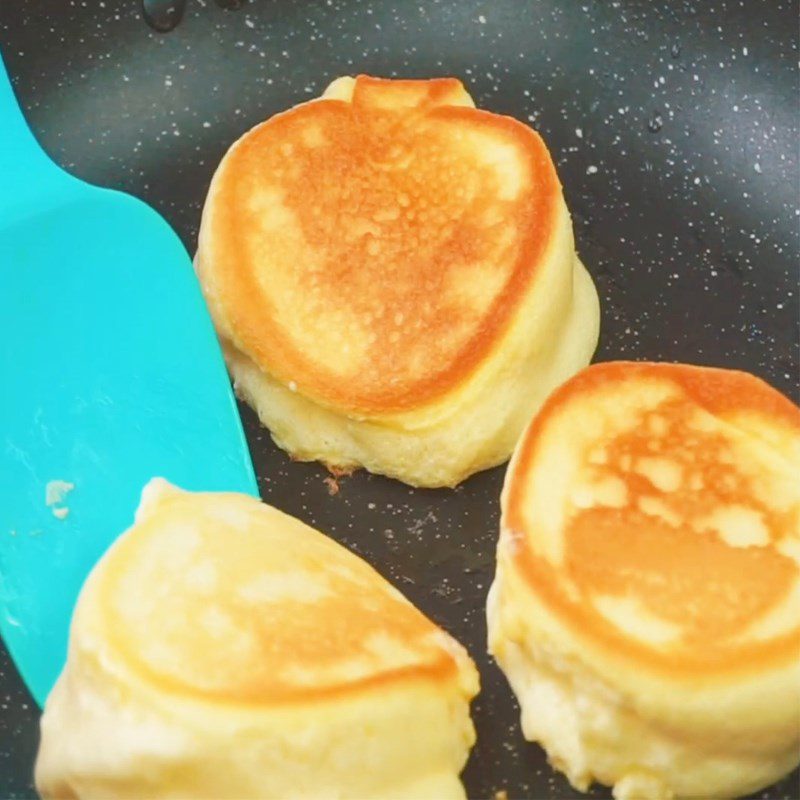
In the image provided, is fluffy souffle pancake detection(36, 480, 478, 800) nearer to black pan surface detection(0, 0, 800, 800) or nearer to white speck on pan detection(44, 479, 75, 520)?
white speck on pan detection(44, 479, 75, 520)

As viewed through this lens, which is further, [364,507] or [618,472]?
[364,507]

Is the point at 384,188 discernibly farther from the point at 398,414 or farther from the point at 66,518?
the point at 66,518

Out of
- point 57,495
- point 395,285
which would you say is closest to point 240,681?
point 57,495

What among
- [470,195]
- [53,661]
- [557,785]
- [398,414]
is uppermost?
[470,195]

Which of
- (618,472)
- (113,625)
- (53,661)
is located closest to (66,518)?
(53,661)

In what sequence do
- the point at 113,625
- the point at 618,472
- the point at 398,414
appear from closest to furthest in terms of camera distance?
the point at 113,625 → the point at 618,472 → the point at 398,414

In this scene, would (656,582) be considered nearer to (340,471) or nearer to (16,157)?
(340,471)

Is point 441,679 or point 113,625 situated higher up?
point 113,625
